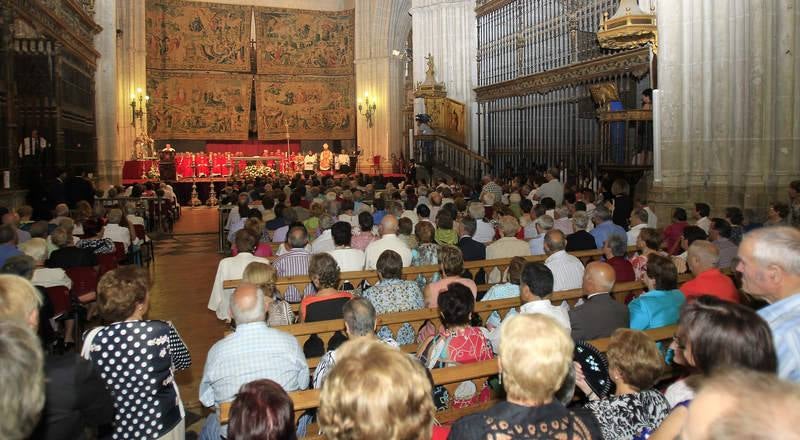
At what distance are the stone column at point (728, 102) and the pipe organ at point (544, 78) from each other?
7.75 feet

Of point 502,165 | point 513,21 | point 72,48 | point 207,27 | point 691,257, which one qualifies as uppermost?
point 207,27

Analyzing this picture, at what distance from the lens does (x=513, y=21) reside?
62.2 feet

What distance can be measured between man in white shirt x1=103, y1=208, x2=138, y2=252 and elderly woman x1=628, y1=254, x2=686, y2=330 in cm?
678

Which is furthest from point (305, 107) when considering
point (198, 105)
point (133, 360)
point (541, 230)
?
point (133, 360)

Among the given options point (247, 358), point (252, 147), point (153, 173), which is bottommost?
point (247, 358)

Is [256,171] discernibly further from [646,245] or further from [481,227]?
[646,245]

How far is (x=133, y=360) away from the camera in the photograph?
3260 millimetres

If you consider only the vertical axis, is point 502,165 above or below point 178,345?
above

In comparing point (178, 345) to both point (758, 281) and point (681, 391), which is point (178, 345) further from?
point (758, 281)

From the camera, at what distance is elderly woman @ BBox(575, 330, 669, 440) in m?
2.74

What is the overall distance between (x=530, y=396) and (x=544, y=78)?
1570 cm

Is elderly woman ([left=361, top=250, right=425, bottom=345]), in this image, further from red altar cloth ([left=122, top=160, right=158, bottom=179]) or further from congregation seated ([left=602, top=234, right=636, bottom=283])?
red altar cloth ([left=122, top=160, right=158, bottom=179])

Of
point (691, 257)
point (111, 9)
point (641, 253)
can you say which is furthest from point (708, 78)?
point (111, 9)

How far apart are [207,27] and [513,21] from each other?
15153 mm
